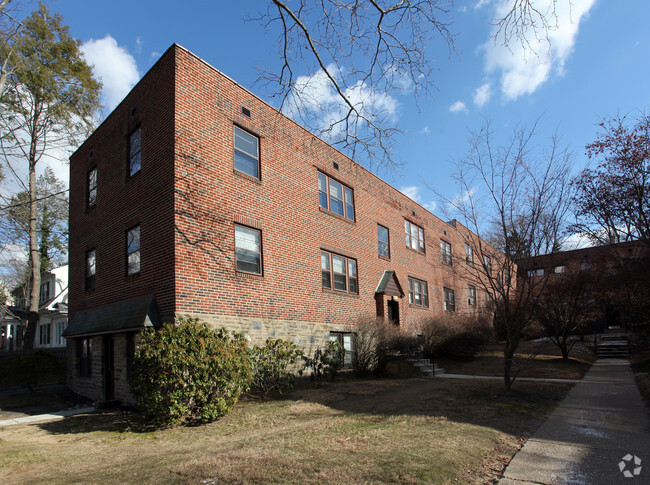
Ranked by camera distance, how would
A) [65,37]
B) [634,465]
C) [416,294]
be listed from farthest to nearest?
[416,294] < [65,37] < [634,465]

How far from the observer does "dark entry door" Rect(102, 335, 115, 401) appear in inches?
484

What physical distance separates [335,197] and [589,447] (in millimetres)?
12453

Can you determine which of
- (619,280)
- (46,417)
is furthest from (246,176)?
(619,280)

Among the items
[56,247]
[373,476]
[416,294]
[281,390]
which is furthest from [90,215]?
[56,247]

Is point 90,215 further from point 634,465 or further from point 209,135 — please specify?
point 634,465

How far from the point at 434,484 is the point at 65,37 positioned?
22.0 m

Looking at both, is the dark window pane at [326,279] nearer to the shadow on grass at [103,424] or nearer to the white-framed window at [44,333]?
the shadow on grass at [103,424]

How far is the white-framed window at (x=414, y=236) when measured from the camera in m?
22.2

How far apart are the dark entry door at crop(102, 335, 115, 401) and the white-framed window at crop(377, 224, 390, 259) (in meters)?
11.2

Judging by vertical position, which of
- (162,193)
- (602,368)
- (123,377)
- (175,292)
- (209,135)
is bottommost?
(602,368)

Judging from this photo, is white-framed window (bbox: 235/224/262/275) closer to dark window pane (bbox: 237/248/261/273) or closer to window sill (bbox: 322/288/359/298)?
dark window pane (bbox: 237/248/261/273)

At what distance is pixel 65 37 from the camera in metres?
18.6

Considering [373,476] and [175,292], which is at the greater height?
[175,292]

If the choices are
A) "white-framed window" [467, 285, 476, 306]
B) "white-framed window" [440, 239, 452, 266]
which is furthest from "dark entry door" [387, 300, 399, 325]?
"white-framed window" [467, 285, 476, 306]
